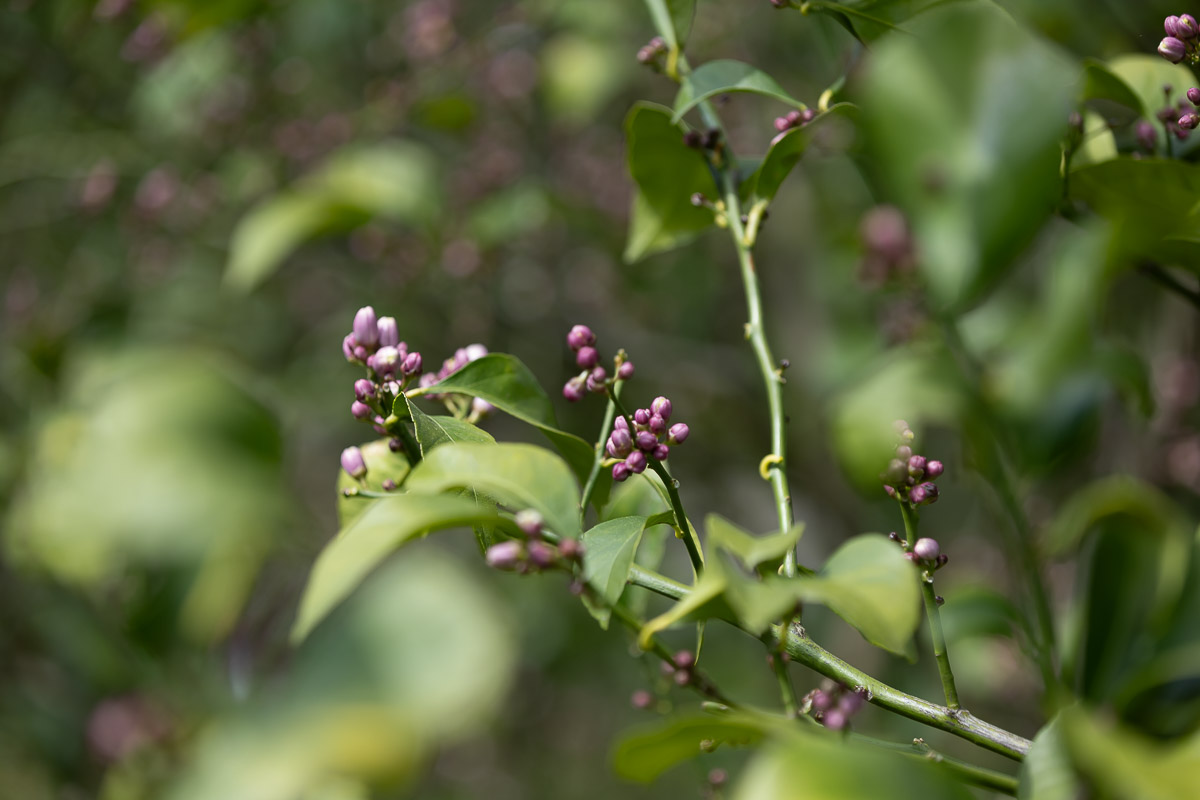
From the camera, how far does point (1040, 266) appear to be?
1.92 meters

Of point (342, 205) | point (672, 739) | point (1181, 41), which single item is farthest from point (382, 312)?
point (672, 739)

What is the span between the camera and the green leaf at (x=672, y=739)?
32 cm

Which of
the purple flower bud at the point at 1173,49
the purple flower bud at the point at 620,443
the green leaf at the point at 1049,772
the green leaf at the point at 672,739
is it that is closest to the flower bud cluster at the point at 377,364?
the purple flower bud at the point at 620,443

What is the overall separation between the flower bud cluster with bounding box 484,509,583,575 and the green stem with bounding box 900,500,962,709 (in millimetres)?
175

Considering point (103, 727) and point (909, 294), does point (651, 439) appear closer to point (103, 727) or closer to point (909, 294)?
point (909, 294)

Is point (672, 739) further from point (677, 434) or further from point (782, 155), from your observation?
point (782, 155)

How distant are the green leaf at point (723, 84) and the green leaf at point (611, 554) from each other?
0.79 feet

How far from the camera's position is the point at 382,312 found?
173cm

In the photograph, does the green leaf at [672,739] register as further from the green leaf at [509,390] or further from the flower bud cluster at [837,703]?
the green leaf at [509,390]

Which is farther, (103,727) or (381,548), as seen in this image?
(103,727)

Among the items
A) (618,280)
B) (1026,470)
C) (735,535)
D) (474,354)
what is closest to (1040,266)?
(618,280)

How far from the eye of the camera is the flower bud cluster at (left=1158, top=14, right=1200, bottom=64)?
55 centimetres

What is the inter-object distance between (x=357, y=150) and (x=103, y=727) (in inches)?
39.9

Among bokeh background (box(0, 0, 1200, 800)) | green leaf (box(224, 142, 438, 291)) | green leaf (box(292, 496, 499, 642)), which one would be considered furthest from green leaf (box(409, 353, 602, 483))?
green leaf (box(224, 142, 438, 291))
